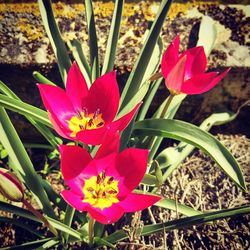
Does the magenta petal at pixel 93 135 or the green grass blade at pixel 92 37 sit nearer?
the magenta petal at pixel 93 135

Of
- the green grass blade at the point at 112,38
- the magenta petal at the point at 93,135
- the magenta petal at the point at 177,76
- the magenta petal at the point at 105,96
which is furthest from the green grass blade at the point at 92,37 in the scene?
the magenta petal at the point at 93,135

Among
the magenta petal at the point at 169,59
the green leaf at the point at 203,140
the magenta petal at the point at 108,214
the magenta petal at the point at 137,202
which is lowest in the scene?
the magenta petal at the point at 108,214

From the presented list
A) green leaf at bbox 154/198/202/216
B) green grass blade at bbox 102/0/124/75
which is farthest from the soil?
green grass blade at bbox 102/0/124/75

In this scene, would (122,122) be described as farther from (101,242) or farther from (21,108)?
(101,242)

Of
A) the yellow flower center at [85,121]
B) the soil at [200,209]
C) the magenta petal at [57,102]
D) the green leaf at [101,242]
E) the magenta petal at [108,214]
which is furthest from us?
the soil at [200,209]

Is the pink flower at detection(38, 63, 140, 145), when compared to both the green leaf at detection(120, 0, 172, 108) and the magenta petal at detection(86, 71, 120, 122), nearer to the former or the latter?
the magenta petal at detection(86, 71, 120, 122)

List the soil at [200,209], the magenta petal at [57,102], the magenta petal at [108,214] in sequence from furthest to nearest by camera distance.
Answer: the soil at [200,209] → the magenta petal at [57,102] → the magenta petal at [108,214]

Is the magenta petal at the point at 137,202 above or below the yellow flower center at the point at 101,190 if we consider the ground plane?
below

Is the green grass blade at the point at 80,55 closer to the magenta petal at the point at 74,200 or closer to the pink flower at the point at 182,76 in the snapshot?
the pink flower at the point at 182,76
